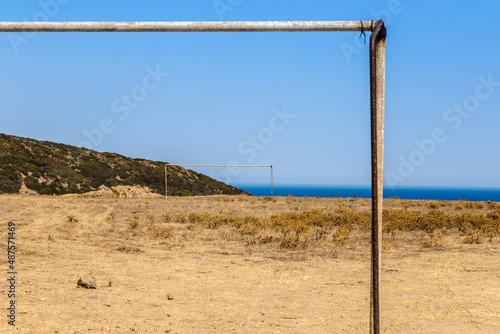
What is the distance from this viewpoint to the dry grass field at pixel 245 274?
7488 mm

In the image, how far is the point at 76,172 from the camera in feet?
178

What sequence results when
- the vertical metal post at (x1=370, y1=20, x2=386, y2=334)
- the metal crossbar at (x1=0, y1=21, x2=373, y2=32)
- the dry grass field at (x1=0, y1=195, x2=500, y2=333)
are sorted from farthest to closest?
the dry grass field at (x1=0, y1=195, x2=500, y2=333), the metal crossbar at (x1=0, y1=21, x2=373, y2=32), the vertical metal post at (x1=370, y1=20, x2=386, y2=334)

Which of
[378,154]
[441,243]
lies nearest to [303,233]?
Result: [441,243]

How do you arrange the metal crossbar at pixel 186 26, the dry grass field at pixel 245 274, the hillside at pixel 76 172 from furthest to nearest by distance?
the hillside at pixel 76 172, the dry grass field at pixel 245 274, the metal crossbar at pixel 186 26

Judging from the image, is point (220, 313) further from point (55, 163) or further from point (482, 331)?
point (55, 163)

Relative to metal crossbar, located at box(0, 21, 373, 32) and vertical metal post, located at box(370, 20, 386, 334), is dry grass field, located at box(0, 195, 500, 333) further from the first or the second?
metal crossbar, located at box(0, 21, 373, 32)

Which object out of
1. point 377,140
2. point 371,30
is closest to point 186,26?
point 371,30

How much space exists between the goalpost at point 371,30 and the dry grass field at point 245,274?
3135 mm

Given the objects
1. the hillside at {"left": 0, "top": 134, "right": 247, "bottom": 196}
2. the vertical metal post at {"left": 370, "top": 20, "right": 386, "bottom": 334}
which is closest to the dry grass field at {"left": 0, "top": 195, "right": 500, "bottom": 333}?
the vertical metal post at {"left": 370, "top": 20, "right": 386, "bottom": 334}

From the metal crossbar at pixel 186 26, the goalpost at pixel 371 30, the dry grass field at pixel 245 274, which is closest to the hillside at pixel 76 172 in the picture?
the dry grass field at pixel 245 274

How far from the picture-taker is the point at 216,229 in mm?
18625

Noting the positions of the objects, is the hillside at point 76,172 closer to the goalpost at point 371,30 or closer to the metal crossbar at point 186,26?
the metal crossbar at point 186,26

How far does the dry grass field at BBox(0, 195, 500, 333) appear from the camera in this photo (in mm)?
7488

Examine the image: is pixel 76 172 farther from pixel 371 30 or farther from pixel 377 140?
pixel 377 140
